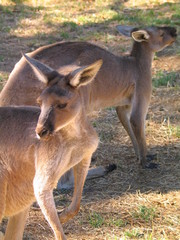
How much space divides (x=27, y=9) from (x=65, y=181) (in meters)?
7.82

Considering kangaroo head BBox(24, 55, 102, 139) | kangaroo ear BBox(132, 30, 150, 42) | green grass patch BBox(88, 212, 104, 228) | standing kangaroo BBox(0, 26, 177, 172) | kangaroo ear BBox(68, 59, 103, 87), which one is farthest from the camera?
kangaroo ear BBox(132, 30, 150, 42)

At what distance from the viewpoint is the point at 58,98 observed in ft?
11.7

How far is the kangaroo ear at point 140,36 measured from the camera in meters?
6.17

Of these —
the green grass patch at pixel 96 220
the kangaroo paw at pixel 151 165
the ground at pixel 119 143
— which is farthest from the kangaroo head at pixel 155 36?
the green grass patch at pixel 96 220

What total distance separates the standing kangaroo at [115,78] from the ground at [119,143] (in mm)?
327

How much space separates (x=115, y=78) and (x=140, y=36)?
2.28 ft

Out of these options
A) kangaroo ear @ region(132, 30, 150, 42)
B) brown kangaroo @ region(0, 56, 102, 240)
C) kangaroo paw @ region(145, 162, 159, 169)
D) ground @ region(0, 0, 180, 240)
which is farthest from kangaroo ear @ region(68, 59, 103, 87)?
kangaroo ear @ region(132, 30, 150, 42)

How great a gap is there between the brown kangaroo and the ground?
2.95 feet

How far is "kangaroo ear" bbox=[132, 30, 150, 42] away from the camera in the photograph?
6171 mm

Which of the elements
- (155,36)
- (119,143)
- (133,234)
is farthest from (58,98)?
(155,36)

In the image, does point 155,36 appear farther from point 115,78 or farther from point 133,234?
point 133,234

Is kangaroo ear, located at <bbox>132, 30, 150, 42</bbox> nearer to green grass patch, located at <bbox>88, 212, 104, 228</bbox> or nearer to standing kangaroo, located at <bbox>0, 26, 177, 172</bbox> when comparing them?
standing kangaroo, located at <bbox>0, 26, 177, 172</bbox>

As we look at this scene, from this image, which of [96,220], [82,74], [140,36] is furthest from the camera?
[140,36]

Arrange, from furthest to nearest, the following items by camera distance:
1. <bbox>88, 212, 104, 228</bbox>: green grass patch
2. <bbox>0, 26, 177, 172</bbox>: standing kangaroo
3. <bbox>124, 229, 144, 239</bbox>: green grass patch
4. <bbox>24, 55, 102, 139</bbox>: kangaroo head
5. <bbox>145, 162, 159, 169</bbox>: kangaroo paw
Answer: <bbox>145, 162, 159, 169</bbox>: kangaroo paw, <bbox>0, 26, 177, 172</bbox>: standing kangaroo, <bbox>88, 212, 104, 228</bbox>: green grass patch, <bbox>124, 229, 144, 239</bbox>: green grass patch, <bbox>24, 55, 102, 139</bbox>: kangaroo head
